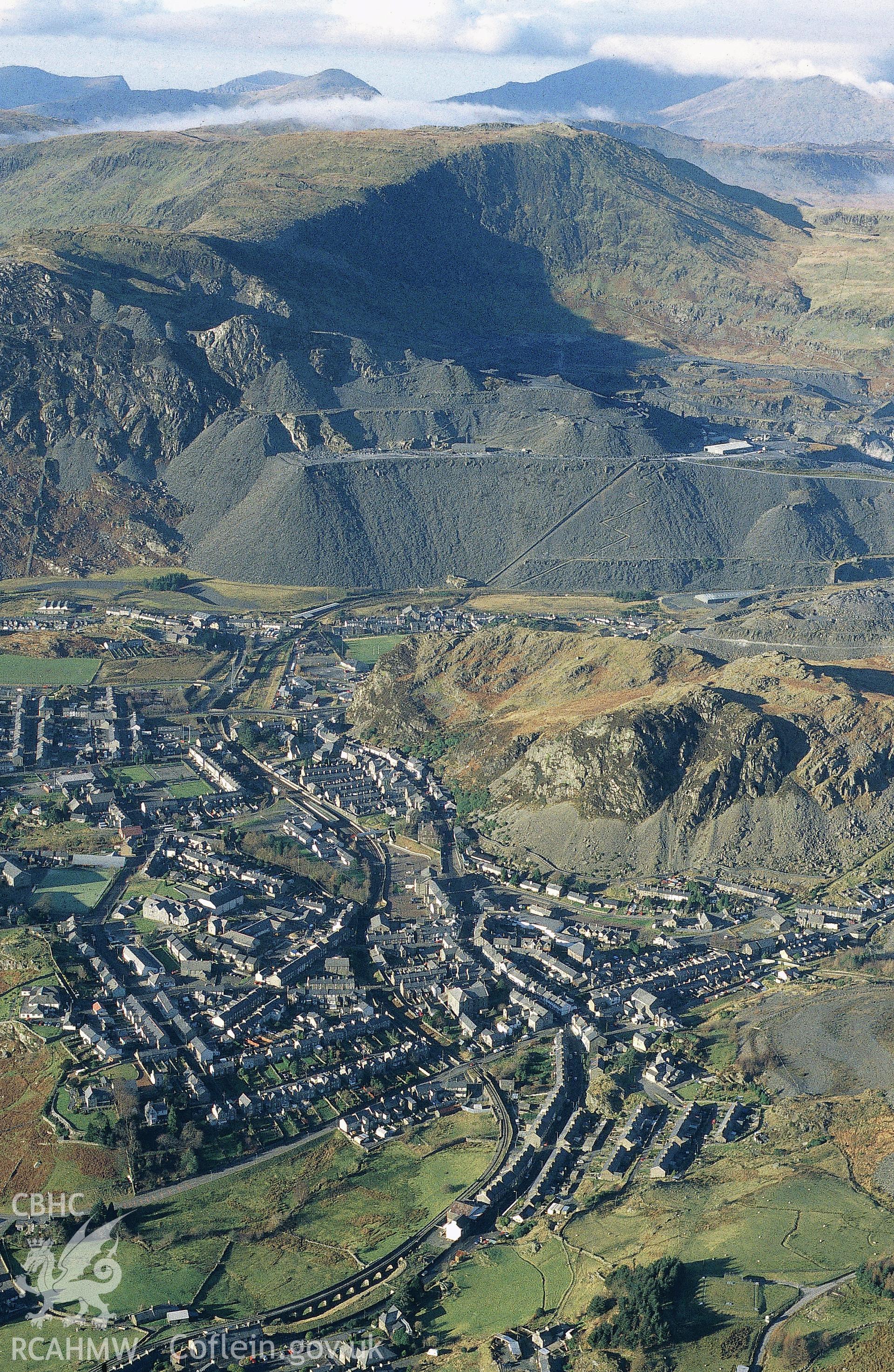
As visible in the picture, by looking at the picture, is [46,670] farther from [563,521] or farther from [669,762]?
[563,521]

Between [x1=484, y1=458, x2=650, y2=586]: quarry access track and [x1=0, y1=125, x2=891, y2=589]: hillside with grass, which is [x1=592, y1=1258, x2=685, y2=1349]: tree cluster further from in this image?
[x1=484, y1=458, x2=650, y2=586]: quarry access track

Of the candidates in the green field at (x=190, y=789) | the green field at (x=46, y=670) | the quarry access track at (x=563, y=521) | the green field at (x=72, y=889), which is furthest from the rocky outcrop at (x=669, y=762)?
the quarry access track at (x=563, y=521)

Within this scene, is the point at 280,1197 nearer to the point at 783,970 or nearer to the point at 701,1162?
the point at 701,1162

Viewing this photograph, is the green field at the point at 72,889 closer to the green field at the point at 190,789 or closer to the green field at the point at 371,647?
the green field at the point at 190,789

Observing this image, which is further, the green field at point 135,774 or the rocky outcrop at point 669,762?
the green field at point 135,774

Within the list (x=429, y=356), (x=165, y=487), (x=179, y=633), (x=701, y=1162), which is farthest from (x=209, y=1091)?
(x=429, y=356)

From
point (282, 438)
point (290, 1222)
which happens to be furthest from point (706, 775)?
point (282, 438)
